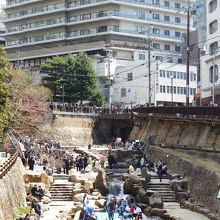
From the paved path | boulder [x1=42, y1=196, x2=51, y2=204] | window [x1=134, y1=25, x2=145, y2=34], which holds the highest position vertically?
window [x1=134, y1=25, x2=145, y2=34]

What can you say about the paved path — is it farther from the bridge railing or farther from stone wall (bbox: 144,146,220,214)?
the bridge railing

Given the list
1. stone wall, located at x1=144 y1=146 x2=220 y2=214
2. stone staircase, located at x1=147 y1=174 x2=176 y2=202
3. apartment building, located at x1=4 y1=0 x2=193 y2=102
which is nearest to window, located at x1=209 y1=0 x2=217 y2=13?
stone wall, located at x1=144 y1=146 x2=220 y2=214

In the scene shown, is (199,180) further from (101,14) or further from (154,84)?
(101,14)

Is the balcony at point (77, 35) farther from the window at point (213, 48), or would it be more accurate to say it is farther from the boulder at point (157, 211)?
the boulder at point (157, 211)

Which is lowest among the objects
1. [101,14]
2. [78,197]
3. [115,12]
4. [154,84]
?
[78,197]

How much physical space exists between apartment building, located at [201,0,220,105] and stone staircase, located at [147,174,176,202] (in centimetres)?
2324

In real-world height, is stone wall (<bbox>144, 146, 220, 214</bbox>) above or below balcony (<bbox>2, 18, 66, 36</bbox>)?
below

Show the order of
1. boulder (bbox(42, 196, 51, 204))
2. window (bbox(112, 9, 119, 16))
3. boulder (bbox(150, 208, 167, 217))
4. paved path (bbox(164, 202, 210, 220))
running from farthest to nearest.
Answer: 1. window (bbox(112, 9, 119, 16))
2. boulder (bbox(42, 196, 51, 204))
3. boulder (bbox(150, 208, 167, 217))
4. paved path (bbox(164, 202, 210, 220))

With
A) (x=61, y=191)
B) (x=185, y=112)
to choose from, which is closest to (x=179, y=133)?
(x=185, y=112)

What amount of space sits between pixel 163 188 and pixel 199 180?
14.2ft

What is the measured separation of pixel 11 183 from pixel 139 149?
27.9 metres

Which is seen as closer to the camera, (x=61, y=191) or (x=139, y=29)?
(x=61, y=191)

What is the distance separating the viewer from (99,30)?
330ft

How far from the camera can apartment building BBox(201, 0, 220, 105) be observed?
64062 millimetres
